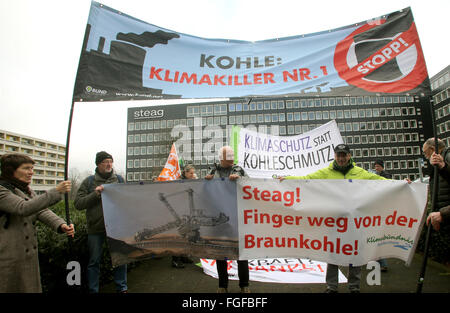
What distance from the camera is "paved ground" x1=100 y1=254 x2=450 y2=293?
13.4 ft

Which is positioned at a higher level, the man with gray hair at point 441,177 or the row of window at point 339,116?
the row of window at point 339,116

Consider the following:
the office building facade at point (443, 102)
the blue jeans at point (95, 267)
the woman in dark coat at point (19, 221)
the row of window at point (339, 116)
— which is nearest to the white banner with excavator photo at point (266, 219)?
the blue jeans at point (95, 267)

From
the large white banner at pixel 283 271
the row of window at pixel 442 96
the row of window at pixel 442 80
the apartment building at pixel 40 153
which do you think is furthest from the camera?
the apartment building at pixel 40 153

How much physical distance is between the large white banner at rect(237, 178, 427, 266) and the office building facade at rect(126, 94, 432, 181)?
70.1 metres

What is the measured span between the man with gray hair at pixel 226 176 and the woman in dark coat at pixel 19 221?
6.31ft

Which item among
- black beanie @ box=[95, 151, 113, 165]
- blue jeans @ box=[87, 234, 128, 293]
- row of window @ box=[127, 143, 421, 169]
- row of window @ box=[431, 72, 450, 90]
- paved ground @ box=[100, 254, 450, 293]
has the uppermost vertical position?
row of window @ box=[431, 72, 450, 90]

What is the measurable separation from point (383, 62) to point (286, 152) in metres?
2.87

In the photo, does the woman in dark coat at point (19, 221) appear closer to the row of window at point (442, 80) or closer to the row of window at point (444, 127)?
the row of window at point (444, 127)

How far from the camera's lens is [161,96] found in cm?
365

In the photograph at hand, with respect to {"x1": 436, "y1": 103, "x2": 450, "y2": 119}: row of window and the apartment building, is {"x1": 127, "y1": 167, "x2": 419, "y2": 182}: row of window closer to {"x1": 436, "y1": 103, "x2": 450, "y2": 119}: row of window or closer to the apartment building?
{"x1": 436, "y1": 103, "x2": 450, "y2": 119}: row of window

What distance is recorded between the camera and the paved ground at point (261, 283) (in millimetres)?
4098

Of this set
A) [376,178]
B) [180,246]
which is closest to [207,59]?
[180,246]

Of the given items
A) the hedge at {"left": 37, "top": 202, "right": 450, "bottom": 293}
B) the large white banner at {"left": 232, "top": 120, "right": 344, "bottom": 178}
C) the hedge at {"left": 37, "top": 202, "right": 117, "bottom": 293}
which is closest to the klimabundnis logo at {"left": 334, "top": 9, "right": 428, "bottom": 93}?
the hedge at {"left": 37, "top": 202, "right": 450, "bottom": 293}
